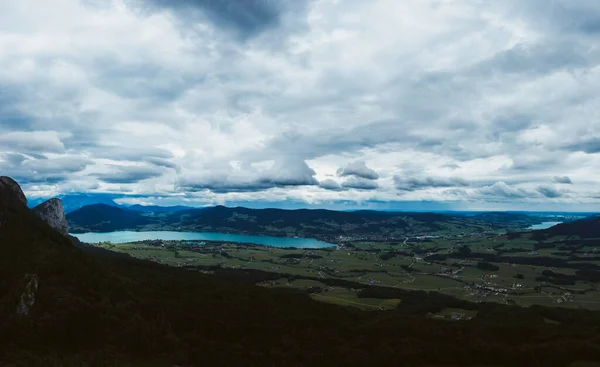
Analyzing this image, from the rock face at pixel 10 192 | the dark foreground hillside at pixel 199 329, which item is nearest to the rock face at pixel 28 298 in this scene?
the dark foreground hillside at pixel 199 329

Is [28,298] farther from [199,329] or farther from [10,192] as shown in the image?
[10,192]

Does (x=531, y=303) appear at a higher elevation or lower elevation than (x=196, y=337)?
lower

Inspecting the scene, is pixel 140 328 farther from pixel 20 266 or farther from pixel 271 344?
pixel 20 266

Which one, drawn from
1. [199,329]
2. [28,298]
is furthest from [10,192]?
[199,329]

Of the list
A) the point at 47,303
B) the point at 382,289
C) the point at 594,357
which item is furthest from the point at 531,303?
the point at 47,303

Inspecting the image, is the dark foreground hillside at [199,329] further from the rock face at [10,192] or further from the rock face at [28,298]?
the rock face at [10,192]
